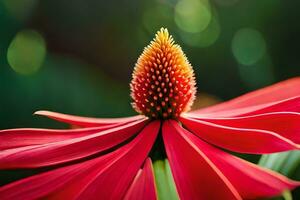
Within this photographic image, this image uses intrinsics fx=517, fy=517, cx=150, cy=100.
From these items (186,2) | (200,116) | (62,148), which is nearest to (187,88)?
(200,116)

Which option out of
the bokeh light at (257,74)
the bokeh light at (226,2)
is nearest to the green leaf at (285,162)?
the bokeh light at (257,74)

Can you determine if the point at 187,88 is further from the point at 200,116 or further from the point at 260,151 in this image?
the point at 260,151

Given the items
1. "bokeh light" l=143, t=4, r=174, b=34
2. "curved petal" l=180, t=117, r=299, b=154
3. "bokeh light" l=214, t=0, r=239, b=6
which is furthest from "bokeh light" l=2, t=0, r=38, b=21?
"curved petal" l=180, t=117, r=299, b=154

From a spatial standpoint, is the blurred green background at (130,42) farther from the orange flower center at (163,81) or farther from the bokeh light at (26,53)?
the orange flower center at (163,81)

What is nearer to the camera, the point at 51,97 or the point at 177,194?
the point at 177,194

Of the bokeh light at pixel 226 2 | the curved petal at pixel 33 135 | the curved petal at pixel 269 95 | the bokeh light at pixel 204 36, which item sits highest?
the bokeh light at pixel 226 2
